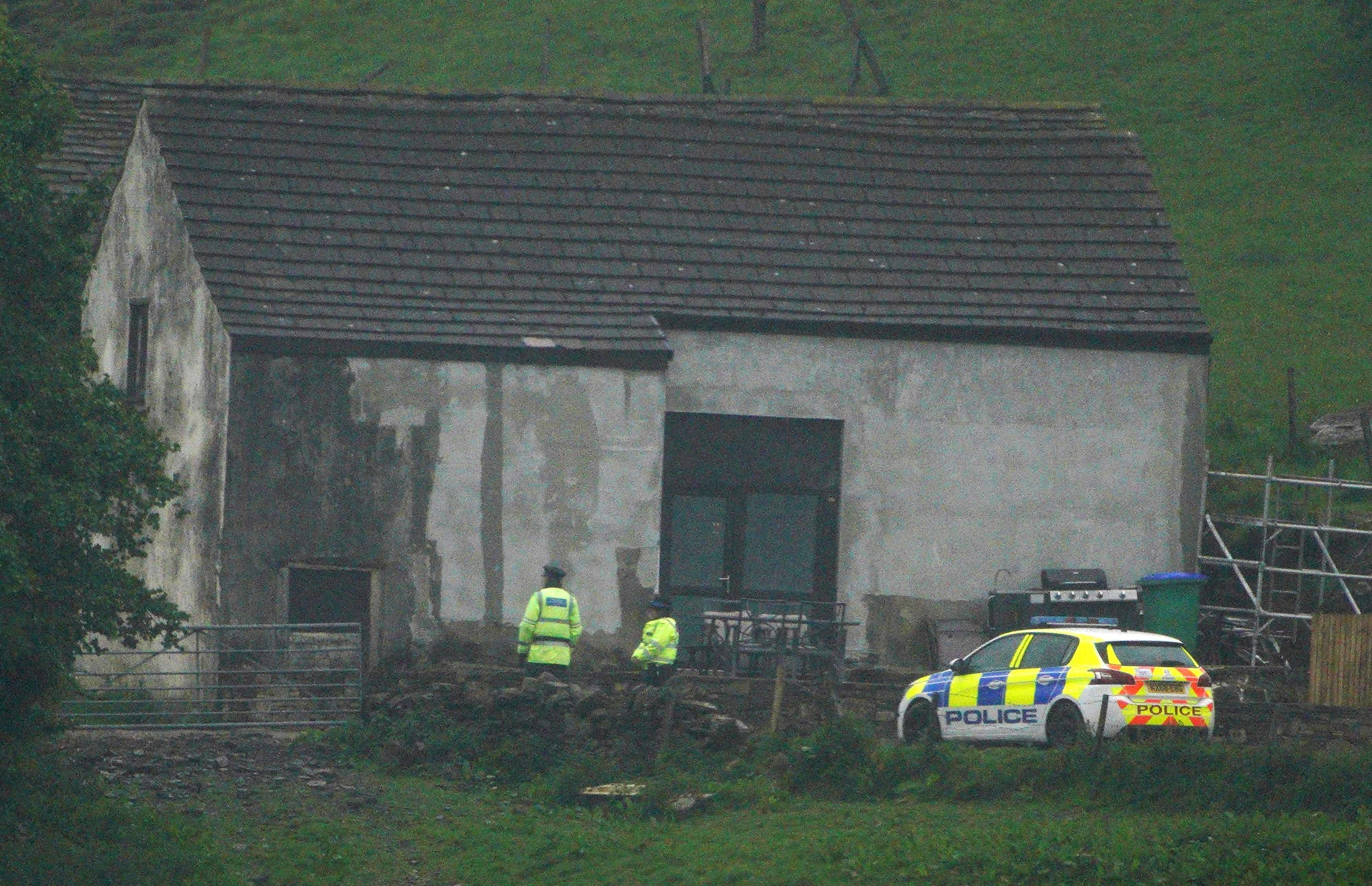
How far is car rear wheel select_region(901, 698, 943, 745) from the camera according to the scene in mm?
22312

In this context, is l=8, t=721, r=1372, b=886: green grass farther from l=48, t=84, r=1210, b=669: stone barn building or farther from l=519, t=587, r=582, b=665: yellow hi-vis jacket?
l=48, t=84, r=1210, b=669: stone barn building

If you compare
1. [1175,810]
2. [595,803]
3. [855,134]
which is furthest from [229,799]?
[855,134]

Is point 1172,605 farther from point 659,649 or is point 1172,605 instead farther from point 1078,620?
point 659,649

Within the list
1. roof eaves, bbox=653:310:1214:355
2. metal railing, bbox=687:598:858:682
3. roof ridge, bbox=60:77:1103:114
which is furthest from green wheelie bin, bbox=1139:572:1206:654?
roof ridge, bbox=60:77:1103:114

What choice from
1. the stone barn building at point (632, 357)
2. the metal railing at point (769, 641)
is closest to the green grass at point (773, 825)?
the metal railing at point (769, 641)

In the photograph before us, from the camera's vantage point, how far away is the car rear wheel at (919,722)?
2231 cm

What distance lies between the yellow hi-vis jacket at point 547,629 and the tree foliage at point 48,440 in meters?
4.66

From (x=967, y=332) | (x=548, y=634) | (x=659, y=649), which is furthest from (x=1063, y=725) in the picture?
(x=967, y=332)

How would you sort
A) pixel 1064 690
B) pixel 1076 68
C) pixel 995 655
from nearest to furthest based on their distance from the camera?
pixel 1064 690, pixel 995 655, pixel 1076 68

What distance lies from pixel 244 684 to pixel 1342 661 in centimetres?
1287

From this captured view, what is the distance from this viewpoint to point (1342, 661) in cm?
2488

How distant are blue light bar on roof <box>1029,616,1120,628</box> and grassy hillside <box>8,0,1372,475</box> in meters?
14.2

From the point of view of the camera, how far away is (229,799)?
20578 mm

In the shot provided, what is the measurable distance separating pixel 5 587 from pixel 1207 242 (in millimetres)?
36766
